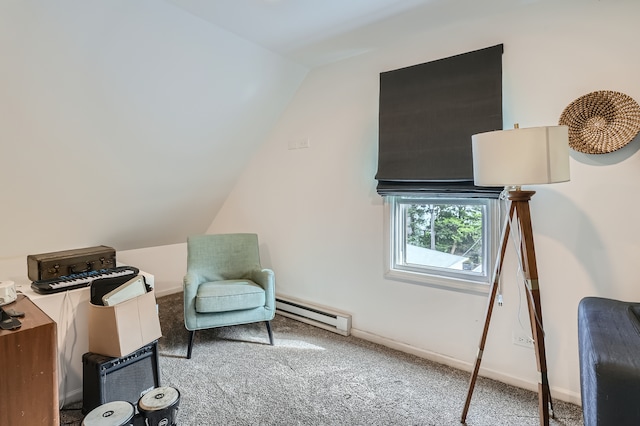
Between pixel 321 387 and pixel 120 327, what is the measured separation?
48.4 inches

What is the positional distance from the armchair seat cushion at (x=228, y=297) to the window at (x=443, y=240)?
107 centimetres

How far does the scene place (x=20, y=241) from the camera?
266 centimetres

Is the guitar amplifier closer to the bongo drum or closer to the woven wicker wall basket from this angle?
the bongo drum

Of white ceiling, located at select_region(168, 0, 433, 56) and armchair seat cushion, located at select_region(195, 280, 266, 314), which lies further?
armchair seat cushion, located at select_region(195, 280, 266, 314)

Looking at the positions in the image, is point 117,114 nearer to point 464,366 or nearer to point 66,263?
point 66,263

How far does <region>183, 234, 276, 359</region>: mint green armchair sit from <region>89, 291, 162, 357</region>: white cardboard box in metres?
0.60

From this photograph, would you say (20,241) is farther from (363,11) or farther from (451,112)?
(451,112)

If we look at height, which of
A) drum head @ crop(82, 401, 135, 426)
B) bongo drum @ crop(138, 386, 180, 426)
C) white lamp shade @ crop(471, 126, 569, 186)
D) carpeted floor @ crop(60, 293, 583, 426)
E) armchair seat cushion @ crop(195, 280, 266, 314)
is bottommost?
carpeted floor @ crop(60, 293, 583, 426)

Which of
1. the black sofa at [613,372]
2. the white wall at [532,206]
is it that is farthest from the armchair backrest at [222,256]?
the black sofa at [613,372]

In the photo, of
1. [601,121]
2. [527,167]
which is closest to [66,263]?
[527,167]

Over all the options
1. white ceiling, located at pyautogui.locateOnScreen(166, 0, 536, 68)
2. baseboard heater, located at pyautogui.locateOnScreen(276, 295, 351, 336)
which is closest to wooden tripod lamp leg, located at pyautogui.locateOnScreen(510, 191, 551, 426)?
white ceiling, located at pyautogui.locateOnScreen(166, 0, 536, 68)

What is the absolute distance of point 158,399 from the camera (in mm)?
1582

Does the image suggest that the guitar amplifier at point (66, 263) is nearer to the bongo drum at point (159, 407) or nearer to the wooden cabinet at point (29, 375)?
the wooden cabinet at point (29, 375)

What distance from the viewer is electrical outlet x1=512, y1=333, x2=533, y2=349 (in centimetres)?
213
